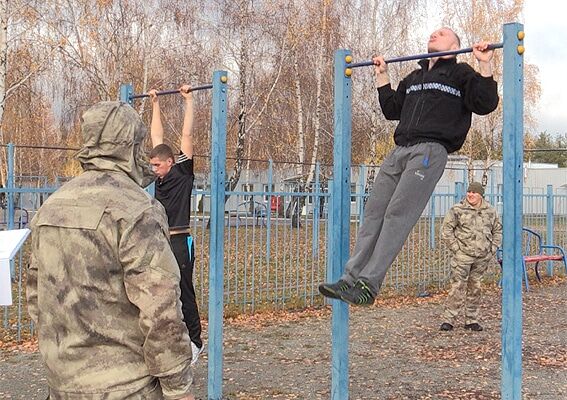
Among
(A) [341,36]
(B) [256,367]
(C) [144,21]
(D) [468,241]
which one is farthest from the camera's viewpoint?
(A) [341,36]

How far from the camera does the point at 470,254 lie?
780 centimetres

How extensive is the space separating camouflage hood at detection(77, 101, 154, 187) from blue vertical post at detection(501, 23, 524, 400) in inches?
84.2

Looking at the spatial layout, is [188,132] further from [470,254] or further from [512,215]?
[470,254]

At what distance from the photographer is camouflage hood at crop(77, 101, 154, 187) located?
2.24 metres

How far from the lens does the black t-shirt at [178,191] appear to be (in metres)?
4.81

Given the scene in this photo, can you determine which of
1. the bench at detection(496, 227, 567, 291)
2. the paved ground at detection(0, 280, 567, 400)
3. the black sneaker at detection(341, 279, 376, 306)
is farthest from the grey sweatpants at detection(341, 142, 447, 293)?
the bench at detection(496, 227, 567, 291)

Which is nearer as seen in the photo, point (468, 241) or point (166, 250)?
point (166, 250)

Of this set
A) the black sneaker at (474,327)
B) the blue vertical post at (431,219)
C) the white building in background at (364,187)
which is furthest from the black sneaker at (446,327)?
the blue vertical post at (431,219)

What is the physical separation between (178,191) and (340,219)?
1262 mm

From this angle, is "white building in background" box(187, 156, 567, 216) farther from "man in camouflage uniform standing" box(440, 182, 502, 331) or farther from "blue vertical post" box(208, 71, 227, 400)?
"blue vertical post" box(208, 71, 227, 400)

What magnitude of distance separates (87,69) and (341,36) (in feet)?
29.0

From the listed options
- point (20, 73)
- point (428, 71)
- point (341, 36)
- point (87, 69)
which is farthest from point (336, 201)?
point (341, 36)

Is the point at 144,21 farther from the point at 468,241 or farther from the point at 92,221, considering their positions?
the point at 92,221

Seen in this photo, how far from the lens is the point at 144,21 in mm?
19062
